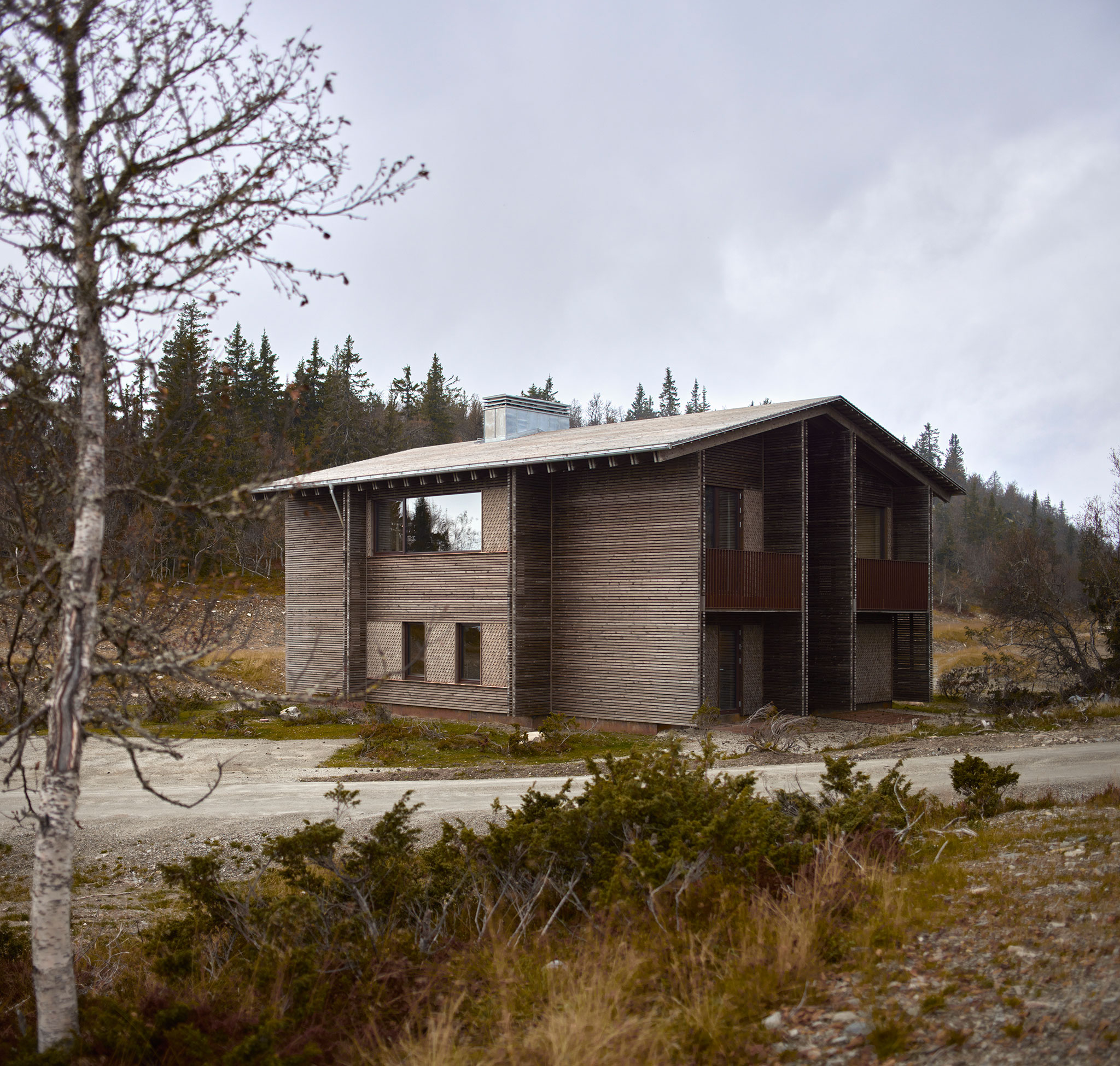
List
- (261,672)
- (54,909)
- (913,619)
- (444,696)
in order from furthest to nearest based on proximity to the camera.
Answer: (261,672) < (913,619) < (444,696) < (54,909)

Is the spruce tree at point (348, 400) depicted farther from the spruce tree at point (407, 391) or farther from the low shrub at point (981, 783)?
the low shrub at point (981, 783)

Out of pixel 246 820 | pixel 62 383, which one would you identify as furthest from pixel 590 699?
pixel 62 383

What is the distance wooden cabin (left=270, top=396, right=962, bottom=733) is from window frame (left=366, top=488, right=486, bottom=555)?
6cm

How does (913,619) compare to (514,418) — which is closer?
(913,619)

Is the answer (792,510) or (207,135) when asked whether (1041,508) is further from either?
(207,135)

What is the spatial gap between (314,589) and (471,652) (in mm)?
5936

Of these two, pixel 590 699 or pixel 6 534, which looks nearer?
pixel 6 534

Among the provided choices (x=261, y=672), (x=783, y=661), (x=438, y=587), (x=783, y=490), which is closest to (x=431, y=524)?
(x=438, y=587)

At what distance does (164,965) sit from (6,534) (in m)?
2.93

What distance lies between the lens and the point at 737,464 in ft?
73.7

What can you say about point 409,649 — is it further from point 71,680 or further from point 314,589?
point 71,680

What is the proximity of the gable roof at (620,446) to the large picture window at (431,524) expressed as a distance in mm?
827

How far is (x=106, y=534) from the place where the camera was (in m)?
6.92

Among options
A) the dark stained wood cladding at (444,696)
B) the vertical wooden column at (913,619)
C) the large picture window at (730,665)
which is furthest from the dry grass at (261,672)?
the vertical wooden column at (913,619)
